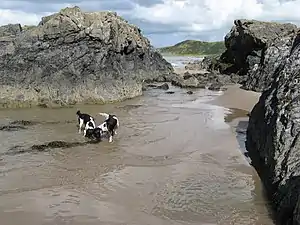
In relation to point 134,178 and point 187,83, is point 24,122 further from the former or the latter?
point 187,83

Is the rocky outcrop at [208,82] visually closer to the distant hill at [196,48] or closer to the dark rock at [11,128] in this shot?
the dark rock at [11,128]

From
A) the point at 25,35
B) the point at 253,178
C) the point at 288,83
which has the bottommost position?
the point at 253,178

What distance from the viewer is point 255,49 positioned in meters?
38.7

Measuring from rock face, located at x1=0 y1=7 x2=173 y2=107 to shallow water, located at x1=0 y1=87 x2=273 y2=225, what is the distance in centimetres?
583

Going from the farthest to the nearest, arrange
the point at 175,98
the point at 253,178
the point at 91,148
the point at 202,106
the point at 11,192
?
1. the point at 175,98
2. the point at 202,106
3. the point at 91,148
4. the point at 253,178
5. the point at 11,192

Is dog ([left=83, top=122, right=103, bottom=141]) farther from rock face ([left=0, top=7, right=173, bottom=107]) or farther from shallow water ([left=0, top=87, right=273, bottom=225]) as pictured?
rock face ([left=0, top=7, right=173, bottom=107])

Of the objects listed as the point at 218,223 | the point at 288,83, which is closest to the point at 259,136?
the point at 288,83

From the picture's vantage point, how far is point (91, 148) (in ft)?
45.9

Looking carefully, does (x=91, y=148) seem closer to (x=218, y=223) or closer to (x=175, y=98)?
(x=218, y=223)

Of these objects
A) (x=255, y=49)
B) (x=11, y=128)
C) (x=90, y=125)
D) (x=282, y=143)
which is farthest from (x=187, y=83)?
(x=282, y=143)

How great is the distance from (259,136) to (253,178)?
1949mm

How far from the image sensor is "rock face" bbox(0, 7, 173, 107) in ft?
78.5

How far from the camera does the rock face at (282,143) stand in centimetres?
804

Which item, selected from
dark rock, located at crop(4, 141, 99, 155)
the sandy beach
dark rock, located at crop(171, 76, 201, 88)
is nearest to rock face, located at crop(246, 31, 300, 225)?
dark rock, located at crop(4, 141, 99, 155)
